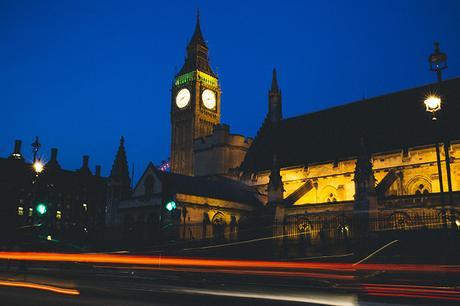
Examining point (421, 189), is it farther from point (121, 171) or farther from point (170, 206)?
point (121, 171)

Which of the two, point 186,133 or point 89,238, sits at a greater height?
point 186,133

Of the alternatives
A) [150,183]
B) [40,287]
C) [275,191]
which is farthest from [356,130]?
[40,287]

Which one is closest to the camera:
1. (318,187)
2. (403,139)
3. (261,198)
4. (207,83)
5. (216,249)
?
(216,249)

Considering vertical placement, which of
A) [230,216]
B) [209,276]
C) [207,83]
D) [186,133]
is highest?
[207,83]

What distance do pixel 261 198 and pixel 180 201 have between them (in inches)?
413

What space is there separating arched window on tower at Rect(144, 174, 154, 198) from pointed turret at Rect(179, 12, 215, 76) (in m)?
32.9

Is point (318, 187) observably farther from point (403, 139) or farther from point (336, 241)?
point (336, 241)

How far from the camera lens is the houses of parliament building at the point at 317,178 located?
30.6 m

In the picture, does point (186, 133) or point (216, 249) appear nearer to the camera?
point (216, 249)

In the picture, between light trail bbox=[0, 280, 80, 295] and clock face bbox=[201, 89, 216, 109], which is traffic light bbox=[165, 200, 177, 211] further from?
clock face bbox=[201, 89, 216, 109]

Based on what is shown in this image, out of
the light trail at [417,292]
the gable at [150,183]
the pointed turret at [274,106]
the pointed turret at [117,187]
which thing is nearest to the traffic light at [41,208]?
the gable at [150,183]

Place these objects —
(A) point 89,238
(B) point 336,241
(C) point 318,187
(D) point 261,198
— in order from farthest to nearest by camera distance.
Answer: (D) point 261,198 < (C) point 318,187 < (A) point 89,238 < (B) point 336,241

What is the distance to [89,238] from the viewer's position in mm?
34906

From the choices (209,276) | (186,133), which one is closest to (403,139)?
(209,276)
